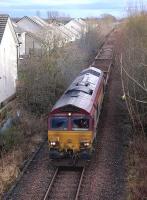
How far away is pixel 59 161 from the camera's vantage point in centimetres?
1748

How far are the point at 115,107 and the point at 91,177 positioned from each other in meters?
11.0

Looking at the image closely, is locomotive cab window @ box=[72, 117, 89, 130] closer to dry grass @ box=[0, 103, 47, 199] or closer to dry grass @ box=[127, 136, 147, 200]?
dry grass @ box=[127, 136, 147, 200]

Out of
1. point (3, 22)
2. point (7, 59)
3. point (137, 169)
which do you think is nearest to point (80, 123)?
point (137, 169)

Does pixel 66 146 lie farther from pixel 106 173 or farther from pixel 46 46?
pixel 46 46

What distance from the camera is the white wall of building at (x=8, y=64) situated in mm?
28188

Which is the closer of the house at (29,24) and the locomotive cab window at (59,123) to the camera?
the locomotive cab window at (59,123)

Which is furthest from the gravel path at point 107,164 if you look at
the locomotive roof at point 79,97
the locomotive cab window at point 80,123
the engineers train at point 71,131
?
the locomotive roof at point 79,97

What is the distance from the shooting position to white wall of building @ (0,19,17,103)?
28188 mm

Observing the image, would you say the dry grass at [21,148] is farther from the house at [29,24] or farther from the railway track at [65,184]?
the house at [29,24]

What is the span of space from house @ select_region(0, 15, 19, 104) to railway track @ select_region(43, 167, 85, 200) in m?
11.7

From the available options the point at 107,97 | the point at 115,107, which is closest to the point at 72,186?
the point at 115,107

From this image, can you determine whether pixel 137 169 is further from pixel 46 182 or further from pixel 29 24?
pixel 29 24

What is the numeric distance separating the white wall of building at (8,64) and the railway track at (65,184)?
11757mm

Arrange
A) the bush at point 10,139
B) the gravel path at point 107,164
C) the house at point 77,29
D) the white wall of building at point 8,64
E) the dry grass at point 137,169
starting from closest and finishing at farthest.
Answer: the dry grass at point 137,169, the gravel path at point 107,164, the bush at point 10,139, the white wall of building at point 8,64, the house at point 77,29
